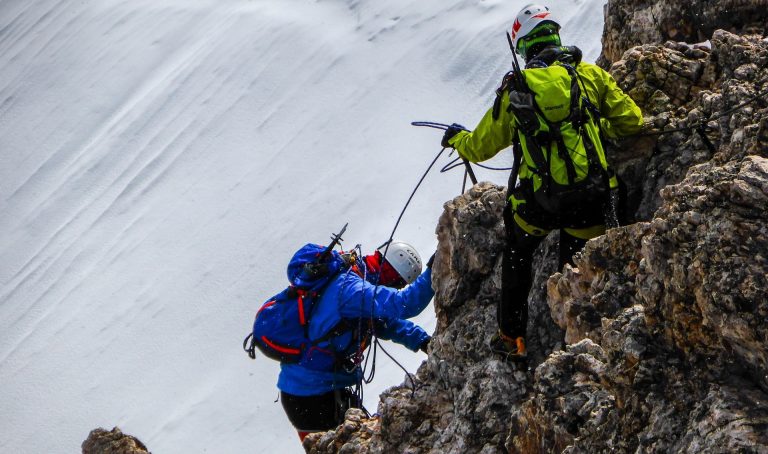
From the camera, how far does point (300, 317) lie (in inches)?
269

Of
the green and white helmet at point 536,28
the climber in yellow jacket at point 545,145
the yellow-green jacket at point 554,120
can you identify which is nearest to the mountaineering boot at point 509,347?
the climber in yellow jacket at point 545,145

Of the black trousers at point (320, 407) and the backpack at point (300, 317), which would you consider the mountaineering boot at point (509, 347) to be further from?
the black trousers at point (320, 407)

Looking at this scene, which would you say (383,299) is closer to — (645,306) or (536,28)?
(536,28)

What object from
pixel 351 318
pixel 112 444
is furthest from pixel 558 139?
pixel 112 444

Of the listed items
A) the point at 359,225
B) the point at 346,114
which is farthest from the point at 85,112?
the point at 359,225

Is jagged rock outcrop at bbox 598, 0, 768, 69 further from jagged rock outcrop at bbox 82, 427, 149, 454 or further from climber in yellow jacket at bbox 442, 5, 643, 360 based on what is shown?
jagged rock outcrop at bbox 82, 427, 149, 454

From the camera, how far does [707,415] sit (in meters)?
3.51

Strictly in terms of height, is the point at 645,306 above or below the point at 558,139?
below

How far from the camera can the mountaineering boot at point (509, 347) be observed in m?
5.27

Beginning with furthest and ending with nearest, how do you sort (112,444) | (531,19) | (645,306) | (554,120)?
(112,444), (531,19), (554,120), (645,306)

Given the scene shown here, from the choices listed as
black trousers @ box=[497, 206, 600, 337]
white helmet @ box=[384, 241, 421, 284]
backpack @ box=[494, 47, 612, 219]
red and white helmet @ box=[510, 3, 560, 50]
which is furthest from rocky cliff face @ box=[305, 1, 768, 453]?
red and white helmet @ box=[510, 3, 560, 50]

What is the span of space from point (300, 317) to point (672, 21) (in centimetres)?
355

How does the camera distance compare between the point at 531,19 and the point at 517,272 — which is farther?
the point at 531,19

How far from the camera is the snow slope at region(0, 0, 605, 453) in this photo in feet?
61.1
